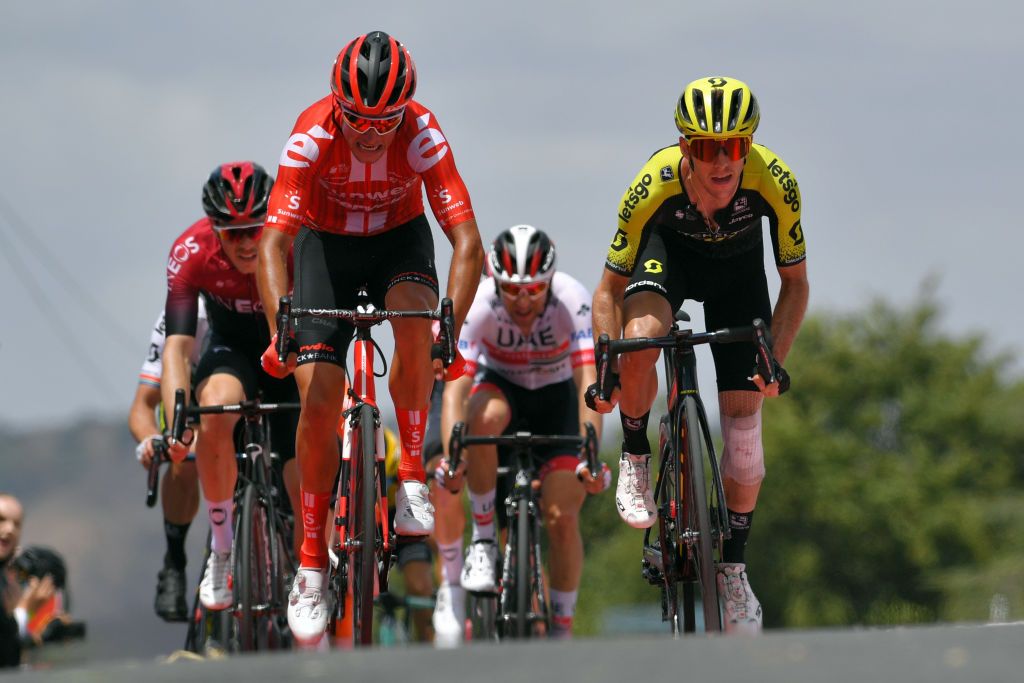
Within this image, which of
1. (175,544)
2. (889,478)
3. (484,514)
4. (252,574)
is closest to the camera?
(252,574)

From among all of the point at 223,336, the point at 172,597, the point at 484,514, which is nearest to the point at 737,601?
the point at 484,514

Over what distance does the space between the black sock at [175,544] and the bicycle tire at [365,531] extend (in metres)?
3.42

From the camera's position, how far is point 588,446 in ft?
30.7

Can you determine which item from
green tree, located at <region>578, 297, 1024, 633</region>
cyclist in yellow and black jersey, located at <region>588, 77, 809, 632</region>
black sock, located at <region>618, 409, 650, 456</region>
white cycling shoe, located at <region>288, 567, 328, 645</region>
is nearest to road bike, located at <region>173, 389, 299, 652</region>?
white cycling shoe, located at <region>288, 567, 328, 645</region>

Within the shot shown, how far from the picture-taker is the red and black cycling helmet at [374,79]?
7.94m

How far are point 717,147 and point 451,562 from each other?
13.8ft

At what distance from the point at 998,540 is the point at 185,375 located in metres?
64.8

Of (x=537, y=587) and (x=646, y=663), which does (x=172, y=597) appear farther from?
(x=646, y=663)

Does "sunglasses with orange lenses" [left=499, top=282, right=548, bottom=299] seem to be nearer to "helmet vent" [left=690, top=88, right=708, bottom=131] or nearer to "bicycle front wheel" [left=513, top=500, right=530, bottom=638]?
"bicycle front wheel" [left=513, top=500, right=530, bottom=638]

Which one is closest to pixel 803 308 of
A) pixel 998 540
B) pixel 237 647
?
pixel 237 647

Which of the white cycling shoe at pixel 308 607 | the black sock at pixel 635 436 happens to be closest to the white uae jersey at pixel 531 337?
the black sock at pixel 635 436

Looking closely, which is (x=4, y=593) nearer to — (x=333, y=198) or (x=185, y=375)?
(x=185, y=375)

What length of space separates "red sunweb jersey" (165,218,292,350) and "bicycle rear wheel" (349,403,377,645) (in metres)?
2.31

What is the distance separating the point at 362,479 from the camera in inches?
318
